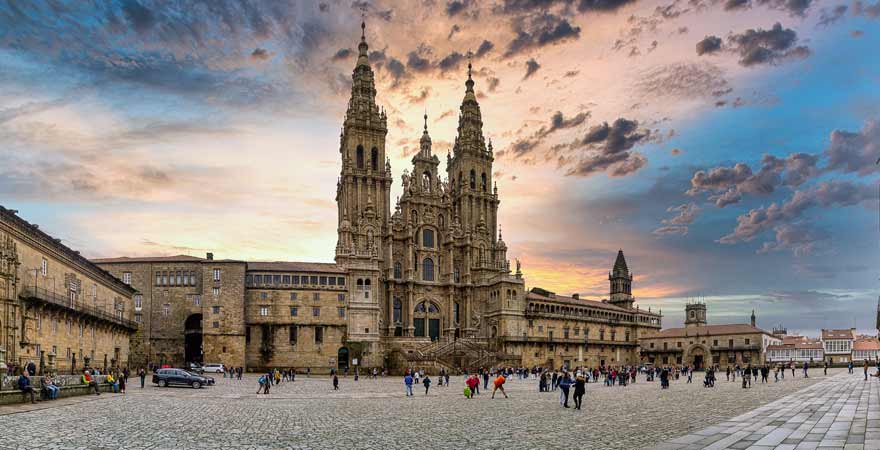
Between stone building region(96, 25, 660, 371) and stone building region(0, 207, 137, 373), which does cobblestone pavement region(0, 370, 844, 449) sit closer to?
stone building region(0, 207, 137, 373)

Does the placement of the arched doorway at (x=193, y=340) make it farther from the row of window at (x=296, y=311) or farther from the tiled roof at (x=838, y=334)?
the tiled roof at (x=838, y=334)

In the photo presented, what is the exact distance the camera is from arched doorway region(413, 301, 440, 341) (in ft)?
310

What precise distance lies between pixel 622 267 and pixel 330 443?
120 m

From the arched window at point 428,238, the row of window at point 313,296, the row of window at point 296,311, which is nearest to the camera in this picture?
the row of window at point 296,311

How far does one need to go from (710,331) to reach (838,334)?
41333 millimetres

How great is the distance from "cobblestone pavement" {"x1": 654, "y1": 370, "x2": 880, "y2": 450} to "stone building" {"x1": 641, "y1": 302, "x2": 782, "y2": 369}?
8644 cm

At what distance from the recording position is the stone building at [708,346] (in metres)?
112

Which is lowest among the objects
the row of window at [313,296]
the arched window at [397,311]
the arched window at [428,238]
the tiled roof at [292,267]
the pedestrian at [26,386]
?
the pedestrian at [26,386]

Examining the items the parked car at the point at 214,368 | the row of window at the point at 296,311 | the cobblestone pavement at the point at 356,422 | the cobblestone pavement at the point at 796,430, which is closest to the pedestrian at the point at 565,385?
the cobblestone pavement at the point at 356,422

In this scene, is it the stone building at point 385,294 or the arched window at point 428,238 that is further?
the arched window at point 428,238

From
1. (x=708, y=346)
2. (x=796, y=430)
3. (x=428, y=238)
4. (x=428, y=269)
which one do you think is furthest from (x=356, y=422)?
(x=708, y=346)

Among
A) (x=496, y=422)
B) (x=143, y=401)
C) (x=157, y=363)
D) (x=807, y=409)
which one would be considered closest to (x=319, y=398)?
(x=143, y=401)

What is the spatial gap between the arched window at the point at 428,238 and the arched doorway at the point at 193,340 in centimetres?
3238

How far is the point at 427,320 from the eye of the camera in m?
94.9
